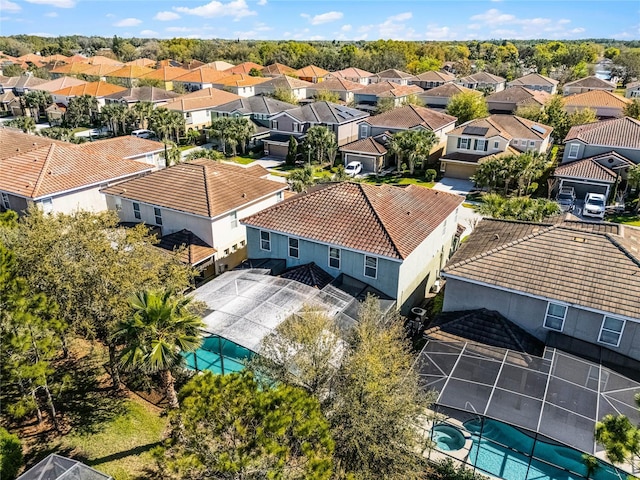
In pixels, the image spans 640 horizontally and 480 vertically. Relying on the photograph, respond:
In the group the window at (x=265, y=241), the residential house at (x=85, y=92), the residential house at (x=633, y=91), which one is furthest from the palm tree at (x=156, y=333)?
the residential house at (x=633, y=91)

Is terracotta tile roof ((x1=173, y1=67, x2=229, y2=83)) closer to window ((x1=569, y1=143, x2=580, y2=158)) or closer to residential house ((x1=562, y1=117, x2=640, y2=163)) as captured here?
window ((x1=569, y1=143, x2=580, y2=158))

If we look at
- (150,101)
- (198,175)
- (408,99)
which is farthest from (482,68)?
(198,175)

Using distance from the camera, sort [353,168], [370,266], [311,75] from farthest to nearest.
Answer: [311,75] → [353,168] → [370,266]

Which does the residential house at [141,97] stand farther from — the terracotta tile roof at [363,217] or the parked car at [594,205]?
the parked car at [594,205]

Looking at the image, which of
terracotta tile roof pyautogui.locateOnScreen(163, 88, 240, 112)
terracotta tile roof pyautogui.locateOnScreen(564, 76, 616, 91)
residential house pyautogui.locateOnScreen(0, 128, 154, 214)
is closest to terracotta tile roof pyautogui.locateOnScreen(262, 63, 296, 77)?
terracotta tile roof pyautogui.locateOnScreen(163, 88, 240, 112)

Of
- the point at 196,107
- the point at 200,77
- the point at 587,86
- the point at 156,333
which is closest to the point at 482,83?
the point at 587,86

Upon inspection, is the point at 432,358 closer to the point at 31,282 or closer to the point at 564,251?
the point at 564,251

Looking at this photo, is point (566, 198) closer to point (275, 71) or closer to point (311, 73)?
point (311, 73)
